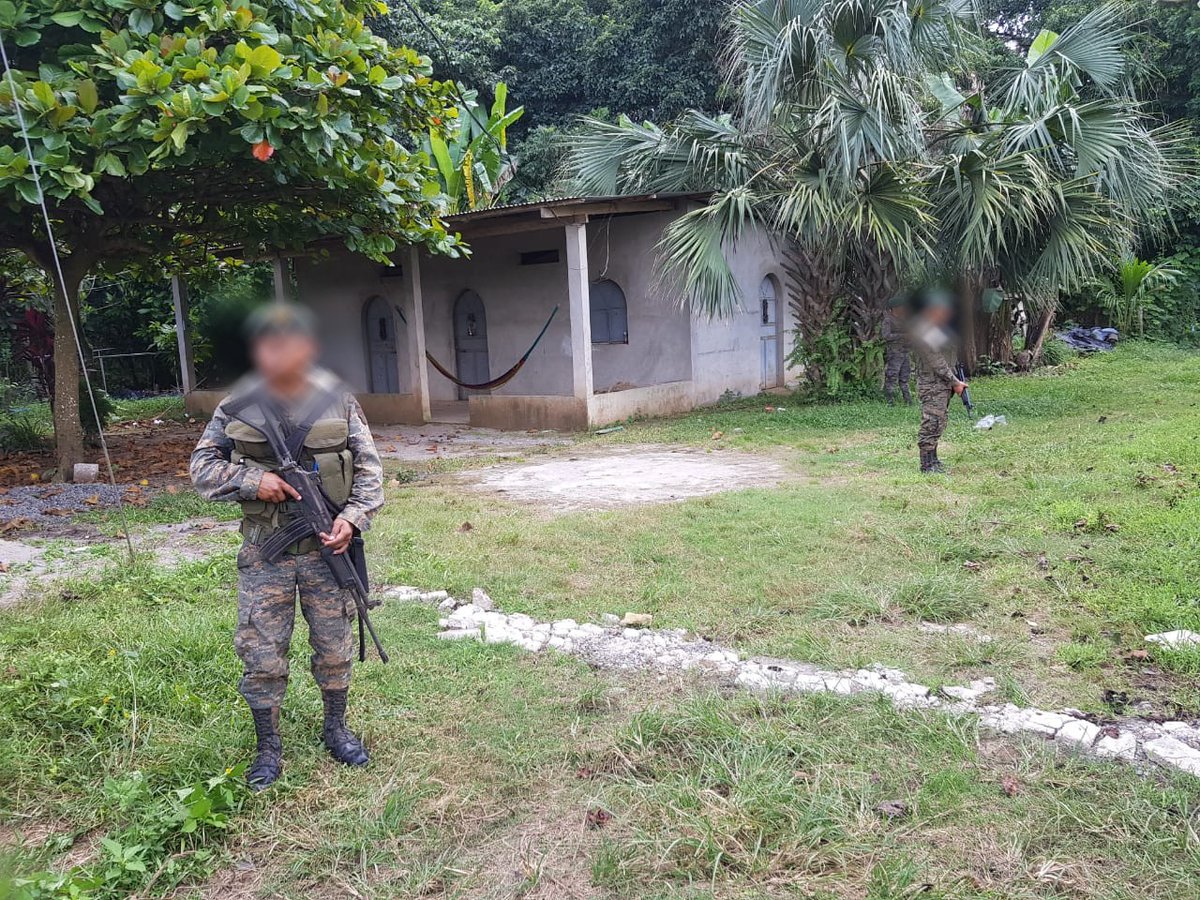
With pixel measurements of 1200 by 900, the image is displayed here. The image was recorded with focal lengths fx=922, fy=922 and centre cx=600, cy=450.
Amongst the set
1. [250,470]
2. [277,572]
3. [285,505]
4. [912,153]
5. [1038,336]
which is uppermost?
[912,153]

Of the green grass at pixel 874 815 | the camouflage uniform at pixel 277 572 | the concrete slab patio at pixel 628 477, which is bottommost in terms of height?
the green grass at pixel 874 815

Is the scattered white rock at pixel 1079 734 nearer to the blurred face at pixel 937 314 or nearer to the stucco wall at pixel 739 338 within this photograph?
the blurred face at pixel 937 314

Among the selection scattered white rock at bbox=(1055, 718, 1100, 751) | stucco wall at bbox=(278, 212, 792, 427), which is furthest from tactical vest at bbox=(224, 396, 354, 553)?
stucco wall at bbox=(278, 212, 792, 427)

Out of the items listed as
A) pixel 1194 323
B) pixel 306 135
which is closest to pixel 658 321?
pixel 306 135

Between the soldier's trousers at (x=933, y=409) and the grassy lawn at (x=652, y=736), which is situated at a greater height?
the soldier's trousers at (x=933, y=409)

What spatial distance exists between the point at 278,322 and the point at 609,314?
1114 cm

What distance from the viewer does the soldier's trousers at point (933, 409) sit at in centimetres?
751

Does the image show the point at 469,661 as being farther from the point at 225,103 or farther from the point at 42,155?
the point at 42,155

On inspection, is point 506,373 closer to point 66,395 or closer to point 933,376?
point 66,395

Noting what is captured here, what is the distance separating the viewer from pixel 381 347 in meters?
15.6

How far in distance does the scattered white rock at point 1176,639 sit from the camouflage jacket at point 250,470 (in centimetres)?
320

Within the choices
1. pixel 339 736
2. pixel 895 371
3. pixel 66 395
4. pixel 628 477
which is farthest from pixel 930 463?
pixel 66 395

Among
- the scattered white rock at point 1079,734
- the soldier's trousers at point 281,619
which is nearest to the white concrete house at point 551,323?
the soldier's trousers at point 281,619

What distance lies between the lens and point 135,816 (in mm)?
2850
